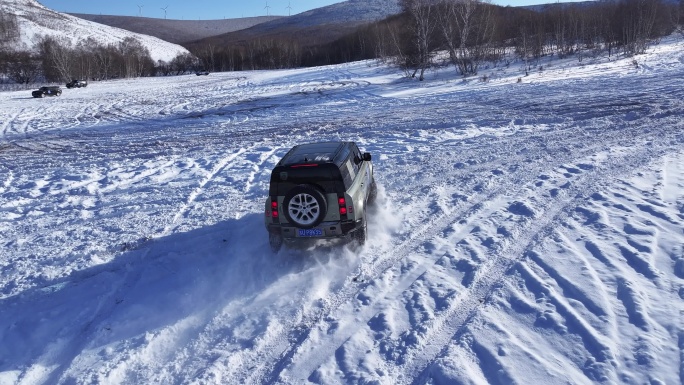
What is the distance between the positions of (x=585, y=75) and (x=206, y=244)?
26.1m

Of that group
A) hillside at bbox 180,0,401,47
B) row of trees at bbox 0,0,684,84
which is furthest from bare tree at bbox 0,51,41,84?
hillside at bbox 180,0,401,47

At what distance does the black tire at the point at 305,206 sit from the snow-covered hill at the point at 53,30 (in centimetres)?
11616

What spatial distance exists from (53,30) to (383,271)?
134 meters

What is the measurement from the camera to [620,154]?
1142cm

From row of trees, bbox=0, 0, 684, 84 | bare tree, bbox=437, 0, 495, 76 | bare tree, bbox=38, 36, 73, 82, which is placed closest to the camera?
bare tree, bbox=437, 0, 495, 76

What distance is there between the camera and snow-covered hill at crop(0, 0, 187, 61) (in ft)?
354

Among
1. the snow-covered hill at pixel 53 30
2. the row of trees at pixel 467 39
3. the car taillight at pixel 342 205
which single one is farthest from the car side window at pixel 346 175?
the snow-covered hill at pixel 53 30

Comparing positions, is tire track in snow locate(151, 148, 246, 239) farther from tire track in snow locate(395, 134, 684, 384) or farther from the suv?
tire track in snow locate(395, 134, 684, 384)

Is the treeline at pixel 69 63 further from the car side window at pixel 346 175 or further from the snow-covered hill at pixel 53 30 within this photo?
the car side window at pixel 346 175

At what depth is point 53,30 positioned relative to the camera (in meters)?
114

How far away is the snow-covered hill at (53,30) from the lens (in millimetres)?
107775

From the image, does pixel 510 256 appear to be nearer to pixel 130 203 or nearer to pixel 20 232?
pixel 130 203

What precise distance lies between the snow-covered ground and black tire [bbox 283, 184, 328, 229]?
2.53 feet

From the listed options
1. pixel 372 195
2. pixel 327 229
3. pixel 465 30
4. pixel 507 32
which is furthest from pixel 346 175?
pixel 507 32
